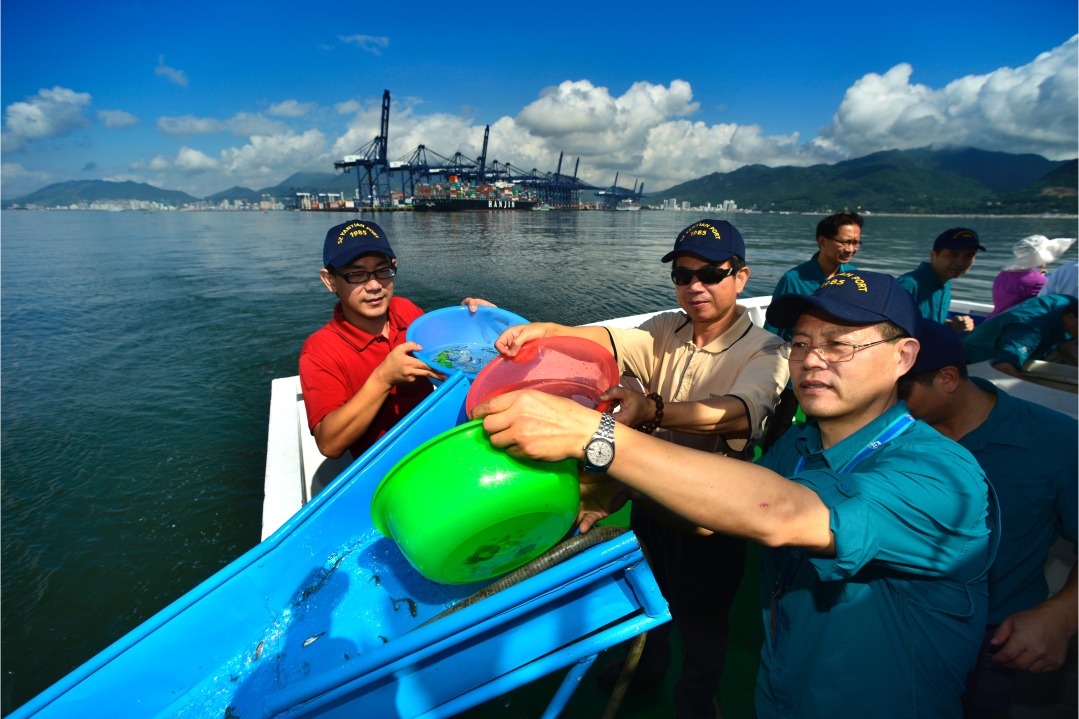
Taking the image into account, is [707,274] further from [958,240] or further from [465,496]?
[958,240]

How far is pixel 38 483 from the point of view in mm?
4855

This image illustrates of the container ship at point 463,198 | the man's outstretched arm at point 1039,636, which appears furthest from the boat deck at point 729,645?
the container ship at point 463,198

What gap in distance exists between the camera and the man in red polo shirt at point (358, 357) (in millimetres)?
2051

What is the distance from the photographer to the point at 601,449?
956 millimetres

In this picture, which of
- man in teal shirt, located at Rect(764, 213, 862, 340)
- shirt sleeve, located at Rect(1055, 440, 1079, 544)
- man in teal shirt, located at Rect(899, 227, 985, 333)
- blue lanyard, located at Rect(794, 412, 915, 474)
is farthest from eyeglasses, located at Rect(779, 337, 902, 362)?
man in teal shirt, located at Rect(899, 227, 985, 333)

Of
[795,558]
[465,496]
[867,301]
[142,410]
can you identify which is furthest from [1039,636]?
[142,410]

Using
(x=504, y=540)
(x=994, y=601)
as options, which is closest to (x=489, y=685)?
(x=504, y=540)

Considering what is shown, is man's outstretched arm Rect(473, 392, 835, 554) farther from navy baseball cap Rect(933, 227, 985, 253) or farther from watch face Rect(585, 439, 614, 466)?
navy baseball cap Rect(933, 227, 985, 253)

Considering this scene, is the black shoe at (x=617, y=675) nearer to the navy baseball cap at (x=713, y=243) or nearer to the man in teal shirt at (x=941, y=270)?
the navy baseball cap at (x=713, y=243)

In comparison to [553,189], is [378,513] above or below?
below

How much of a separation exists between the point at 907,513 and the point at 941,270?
424 cm

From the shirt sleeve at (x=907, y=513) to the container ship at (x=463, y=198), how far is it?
7729 centimetres

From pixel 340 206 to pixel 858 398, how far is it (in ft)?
366

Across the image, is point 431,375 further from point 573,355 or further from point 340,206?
point 340,206
